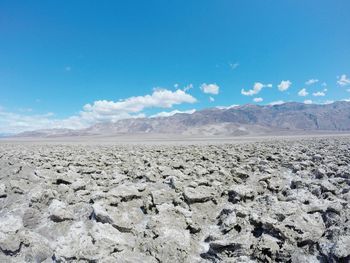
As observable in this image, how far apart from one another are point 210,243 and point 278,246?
3.18 ft

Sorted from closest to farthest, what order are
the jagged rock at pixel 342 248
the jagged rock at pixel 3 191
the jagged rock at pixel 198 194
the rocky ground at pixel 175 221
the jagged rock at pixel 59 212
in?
1. the jagged rock at pixel 342 248
2. the rocky ground at pixel 175 221
3. the jagged rock at pixel 59 212
4. the jagged rock at pixel 198 194
5. the jagged rock at pixel 3 191

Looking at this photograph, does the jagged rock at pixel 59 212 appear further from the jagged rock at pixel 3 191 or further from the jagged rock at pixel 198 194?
the jagged rock at pixel 198 194

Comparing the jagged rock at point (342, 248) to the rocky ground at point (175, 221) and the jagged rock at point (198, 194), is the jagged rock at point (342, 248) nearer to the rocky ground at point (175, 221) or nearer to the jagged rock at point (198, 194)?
the rocky ground at point (175, 221)

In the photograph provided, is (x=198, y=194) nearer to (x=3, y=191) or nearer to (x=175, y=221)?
(x=175, y=221)

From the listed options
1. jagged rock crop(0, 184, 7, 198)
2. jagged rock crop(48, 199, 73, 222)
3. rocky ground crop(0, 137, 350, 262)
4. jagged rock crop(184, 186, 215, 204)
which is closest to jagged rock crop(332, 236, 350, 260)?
rocky ground crop(0, 137, 350, 262)

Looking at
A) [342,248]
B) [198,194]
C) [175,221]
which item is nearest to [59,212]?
[175,221]

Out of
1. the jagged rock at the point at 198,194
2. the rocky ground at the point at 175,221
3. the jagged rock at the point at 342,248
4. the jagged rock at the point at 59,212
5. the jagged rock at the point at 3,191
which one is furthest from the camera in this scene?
the jagged rock at the point at 3,191

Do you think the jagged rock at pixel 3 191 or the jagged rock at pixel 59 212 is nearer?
the jagged rock at pixel 59 212

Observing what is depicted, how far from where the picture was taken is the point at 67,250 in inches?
165

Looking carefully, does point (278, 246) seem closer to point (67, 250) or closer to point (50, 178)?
point (67, 250)

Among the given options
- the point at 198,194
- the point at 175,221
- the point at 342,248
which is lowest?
the point at 175,221

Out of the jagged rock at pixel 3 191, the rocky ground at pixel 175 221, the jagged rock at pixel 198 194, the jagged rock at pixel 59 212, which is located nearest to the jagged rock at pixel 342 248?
the rocky ground at pixel 175 221

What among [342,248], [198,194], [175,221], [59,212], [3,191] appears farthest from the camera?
[3,191]

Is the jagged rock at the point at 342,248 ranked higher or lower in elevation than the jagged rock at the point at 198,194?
lower
